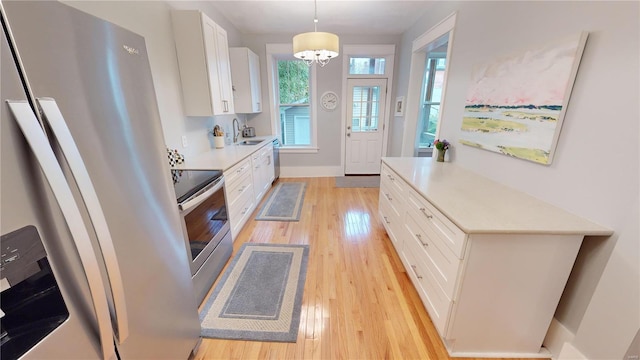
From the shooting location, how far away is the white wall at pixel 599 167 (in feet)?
3.55

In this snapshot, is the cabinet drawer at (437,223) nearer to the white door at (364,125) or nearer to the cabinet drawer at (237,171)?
the cabinet drawer at (237,171)

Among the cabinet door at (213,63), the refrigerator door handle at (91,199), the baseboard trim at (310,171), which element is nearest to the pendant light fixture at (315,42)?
the cabinet door at (213,63)

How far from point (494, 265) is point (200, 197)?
182cm

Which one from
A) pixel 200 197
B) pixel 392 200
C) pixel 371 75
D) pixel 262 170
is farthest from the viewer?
pixel 371 75

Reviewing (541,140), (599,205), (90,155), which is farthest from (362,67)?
(90,155)

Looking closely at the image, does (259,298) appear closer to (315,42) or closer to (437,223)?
(437,223)

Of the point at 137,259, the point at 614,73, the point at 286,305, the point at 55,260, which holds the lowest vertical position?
the point at 286,305

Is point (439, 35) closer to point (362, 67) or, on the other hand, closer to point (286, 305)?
point (362, 67)

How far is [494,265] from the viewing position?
1.27 metres

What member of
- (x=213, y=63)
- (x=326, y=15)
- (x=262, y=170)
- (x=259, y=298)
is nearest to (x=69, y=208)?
(x=259, y=298)

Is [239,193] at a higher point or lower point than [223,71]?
lower

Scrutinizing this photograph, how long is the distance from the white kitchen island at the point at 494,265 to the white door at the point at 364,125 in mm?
3385

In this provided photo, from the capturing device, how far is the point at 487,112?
2.01 meters

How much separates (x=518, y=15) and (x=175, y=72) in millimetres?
3002
